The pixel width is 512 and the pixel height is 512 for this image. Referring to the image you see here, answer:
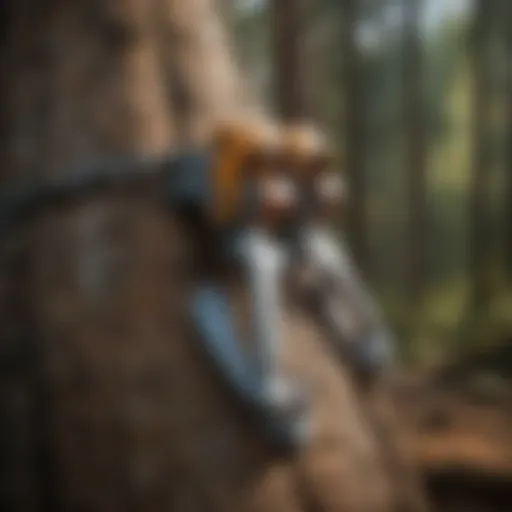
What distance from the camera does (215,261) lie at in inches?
44.2

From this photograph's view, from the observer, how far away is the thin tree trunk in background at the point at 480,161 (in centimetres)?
578

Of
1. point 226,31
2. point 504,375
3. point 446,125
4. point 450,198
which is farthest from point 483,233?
point 226,31

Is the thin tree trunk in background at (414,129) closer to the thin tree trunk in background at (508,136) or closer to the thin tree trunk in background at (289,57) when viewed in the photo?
the thin tree trunk in background at (508,136)

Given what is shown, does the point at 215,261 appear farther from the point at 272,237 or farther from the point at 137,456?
the point at 137,456

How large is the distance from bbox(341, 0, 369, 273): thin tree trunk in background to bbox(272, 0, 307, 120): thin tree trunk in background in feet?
5.40

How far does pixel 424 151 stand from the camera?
5.71 meters

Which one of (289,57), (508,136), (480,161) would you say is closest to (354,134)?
(480,161)

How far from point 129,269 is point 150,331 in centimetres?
6

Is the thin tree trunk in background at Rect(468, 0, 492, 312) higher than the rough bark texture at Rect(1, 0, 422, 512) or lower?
higher

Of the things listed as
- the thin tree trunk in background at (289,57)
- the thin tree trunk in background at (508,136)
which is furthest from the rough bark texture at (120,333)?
the thin tree trunk in background at (508,136)

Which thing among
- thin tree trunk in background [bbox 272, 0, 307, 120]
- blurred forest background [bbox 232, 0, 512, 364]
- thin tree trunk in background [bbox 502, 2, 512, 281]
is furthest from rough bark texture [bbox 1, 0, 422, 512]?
thin tree trunk in background [bbox 502, 2, 512, 281]

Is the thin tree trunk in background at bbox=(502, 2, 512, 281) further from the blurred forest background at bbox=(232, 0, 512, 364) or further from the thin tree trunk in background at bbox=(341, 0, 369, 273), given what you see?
the thin tree trunk in background at bbox=(341, 0, 369, 273)

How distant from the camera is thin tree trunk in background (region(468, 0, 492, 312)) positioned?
19.0 feet

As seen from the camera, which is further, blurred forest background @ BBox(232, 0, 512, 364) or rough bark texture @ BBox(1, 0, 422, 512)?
blurred forest background @ BBox(232, 0, 512, 364)
